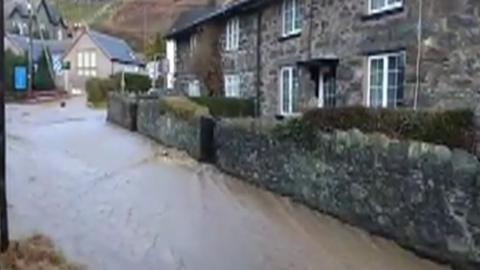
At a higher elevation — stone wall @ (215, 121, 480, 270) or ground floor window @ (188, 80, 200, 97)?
ground floor window @ (188, 80, 200, 97)

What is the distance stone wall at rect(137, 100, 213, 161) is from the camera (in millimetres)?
18969

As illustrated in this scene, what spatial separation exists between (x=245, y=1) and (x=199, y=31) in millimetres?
9234

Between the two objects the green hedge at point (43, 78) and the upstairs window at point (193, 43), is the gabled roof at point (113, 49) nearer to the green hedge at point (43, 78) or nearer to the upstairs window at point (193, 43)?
the green hedge at point (43, 78)

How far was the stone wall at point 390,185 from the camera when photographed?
9.44 m

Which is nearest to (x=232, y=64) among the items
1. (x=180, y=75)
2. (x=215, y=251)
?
(x=180, y=75)

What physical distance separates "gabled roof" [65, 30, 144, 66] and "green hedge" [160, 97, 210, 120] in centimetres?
5265

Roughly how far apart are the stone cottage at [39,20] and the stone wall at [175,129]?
7244 centimetres

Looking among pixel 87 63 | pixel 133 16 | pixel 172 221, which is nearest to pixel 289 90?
pixel 172 221

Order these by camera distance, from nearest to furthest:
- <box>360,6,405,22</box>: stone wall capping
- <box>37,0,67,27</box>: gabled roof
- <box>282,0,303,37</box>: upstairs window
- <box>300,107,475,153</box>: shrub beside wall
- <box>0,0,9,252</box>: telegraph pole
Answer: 1. <box>0,0,9,252</box>: telegraph pole
2. <box>300,107,475,153</box>: shrub beside wall
3. <box>360,6,405,22</box>: stone wall capping
4. <box>282,0,303,37</box>: upstairs window
5. <box>37,0,67,27</box>: gabled roof

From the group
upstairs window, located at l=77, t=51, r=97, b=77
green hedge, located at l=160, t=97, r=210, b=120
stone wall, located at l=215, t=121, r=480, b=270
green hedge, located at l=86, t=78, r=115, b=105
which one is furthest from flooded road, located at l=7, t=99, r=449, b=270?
upstairs window, located at l=77, t=51, r=97, b=77

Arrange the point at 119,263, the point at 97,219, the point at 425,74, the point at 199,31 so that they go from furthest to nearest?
the point at 199,31, the point at 425,74, the point at 97,219, the point at 119,263

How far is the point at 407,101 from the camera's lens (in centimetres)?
1614

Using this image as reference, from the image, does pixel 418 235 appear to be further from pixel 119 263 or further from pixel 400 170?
pixel 119 263

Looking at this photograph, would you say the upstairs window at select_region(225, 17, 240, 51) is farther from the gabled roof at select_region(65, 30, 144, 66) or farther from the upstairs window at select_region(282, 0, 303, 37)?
the gabled roof at select_region(65, 30, 144, 66)
